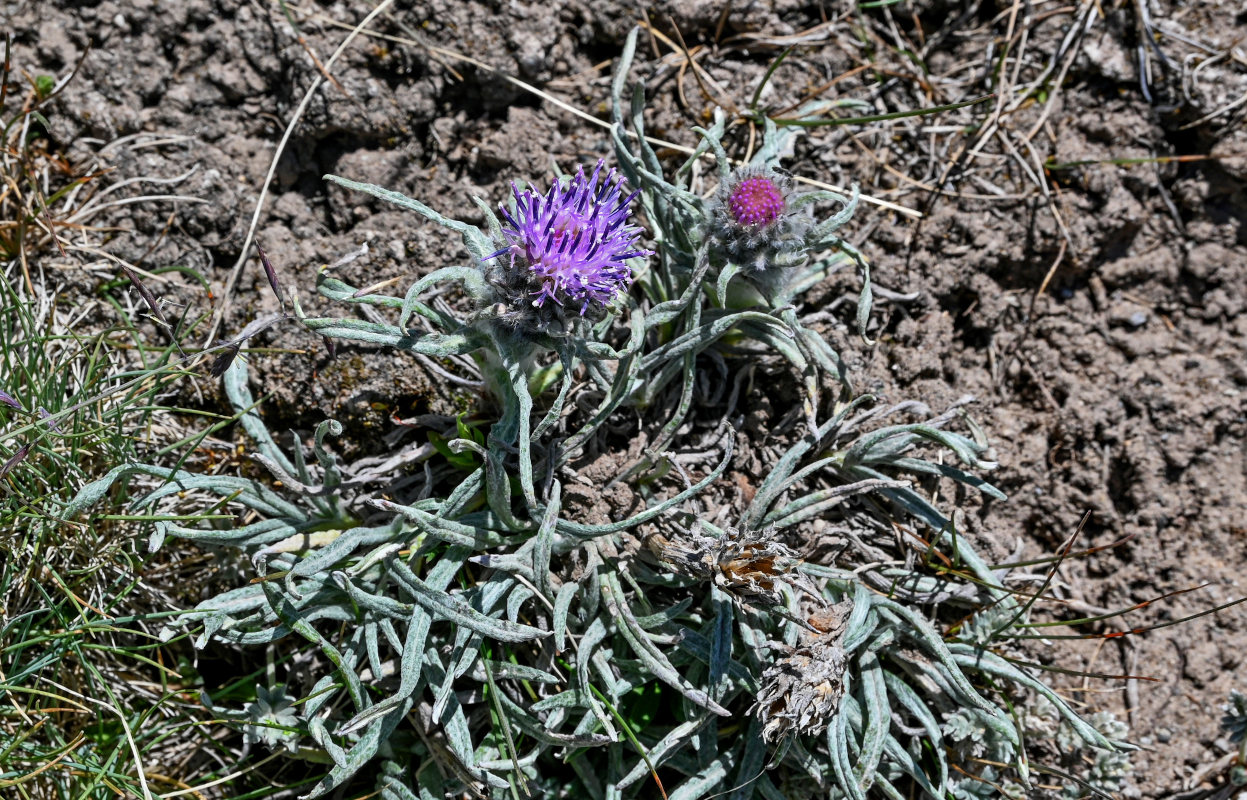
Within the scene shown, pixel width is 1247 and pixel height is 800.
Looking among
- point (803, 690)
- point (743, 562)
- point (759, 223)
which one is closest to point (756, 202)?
point (759, 223)

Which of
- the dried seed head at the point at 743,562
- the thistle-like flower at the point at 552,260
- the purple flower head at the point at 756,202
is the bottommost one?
the dried seed head at the point at 743,562

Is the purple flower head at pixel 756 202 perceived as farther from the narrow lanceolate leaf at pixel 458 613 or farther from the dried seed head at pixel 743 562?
the narrow lanceolate leaf at pixel 458 613

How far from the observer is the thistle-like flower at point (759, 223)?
2594 millimetres

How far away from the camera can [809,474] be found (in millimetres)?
2951

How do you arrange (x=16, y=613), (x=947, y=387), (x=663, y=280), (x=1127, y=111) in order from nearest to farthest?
1. (x=16, y=613)
2. (x=663, y=280)
3. (x=947, y=387)
4. (x=1127, y=111)

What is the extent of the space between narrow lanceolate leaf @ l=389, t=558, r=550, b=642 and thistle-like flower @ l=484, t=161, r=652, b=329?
2.57ft

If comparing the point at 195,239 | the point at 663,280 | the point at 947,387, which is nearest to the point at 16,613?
the point at 195,239

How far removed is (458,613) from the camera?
96.3 inches

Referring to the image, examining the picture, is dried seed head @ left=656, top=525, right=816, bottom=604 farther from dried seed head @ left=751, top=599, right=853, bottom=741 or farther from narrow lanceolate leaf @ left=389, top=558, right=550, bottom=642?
narrow lanceolate leaf @ left=389, top=558, right=550, bottom=642

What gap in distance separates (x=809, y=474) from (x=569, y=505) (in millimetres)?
800

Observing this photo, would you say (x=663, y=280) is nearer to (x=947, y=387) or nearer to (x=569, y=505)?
(x=569, y=505)

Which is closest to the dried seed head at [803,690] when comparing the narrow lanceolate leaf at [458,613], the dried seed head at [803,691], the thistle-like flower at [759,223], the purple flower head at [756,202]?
the dried seed head at [803,691]

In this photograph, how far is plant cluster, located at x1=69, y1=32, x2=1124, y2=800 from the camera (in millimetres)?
2439

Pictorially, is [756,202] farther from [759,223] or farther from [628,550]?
[628,550]
